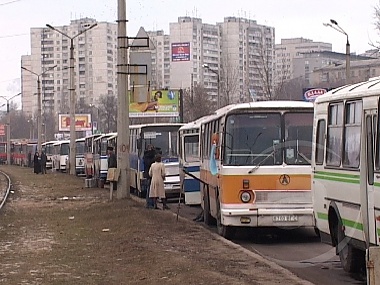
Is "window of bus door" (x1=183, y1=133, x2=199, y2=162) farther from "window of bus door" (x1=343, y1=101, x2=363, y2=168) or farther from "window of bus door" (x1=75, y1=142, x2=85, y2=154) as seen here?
"window of bus door" (x1=75, y1=142, x2=85, y2=154)

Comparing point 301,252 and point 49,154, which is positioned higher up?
point 49,154

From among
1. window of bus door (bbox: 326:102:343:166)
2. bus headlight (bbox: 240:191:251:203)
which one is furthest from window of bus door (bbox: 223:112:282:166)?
window of bus door (bbox: 326:102:343:166)

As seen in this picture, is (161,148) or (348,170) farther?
(161,148)

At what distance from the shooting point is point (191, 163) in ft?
76.8

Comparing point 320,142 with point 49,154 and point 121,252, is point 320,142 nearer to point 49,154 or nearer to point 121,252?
point 121,252

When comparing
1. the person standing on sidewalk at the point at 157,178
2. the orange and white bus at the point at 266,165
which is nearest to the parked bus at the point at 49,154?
the person standing on sidewalk at the point at 157,178

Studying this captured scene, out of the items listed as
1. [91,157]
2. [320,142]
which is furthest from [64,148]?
[320,142]

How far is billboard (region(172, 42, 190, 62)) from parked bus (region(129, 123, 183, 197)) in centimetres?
4917

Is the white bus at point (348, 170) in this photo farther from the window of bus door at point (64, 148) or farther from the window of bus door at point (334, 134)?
the window of bus door at point (64, 148)

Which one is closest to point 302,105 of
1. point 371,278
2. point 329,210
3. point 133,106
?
point 329,210

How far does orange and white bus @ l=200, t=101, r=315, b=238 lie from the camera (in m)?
15.8

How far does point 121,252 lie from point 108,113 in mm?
79771

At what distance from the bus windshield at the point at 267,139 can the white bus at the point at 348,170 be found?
2.84 m

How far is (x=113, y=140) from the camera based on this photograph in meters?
40.2
